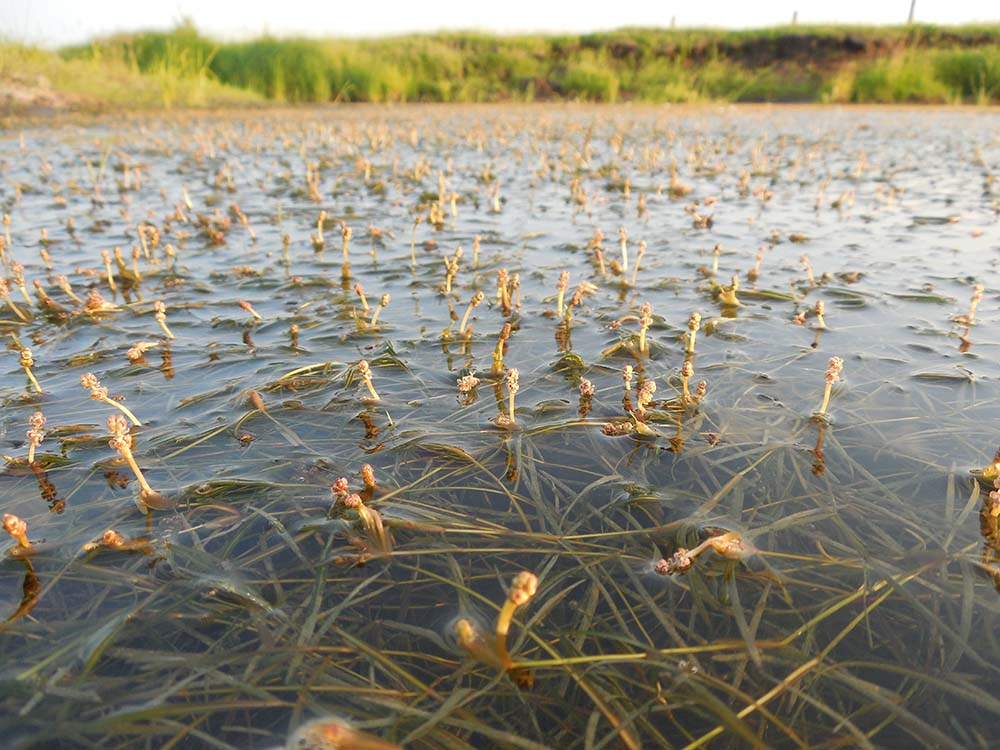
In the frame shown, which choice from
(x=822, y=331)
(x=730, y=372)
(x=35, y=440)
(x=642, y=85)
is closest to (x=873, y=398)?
(x=730, y=372)

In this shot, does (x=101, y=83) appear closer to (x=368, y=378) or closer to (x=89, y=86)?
(x=89, y=86)

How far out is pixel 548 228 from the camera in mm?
5133

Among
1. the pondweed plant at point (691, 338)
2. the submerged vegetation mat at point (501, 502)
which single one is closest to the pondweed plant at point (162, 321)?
the submerged vegetation mat at point (501, 502)

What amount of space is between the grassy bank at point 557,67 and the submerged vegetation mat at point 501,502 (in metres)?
16.2

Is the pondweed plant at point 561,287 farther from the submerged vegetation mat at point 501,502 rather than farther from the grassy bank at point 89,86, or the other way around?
the grassy bank at point 89,86

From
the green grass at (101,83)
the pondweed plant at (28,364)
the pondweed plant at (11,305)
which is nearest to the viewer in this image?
the pondweed plant at (28,364)

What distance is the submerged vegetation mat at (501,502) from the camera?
46.8 inches

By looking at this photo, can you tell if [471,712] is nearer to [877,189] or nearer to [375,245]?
[375,245]

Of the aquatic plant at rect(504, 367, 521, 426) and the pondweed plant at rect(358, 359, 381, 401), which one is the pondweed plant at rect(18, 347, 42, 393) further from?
the aquatic plant at rect(504, 367, 521, 426)

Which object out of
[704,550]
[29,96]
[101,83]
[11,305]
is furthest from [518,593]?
[101,83]

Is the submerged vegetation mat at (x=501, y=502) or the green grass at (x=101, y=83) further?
the green grass at (x=101, y=83)

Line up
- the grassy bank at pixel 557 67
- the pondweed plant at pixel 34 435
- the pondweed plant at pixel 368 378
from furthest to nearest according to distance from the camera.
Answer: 1. the grassy bank at pixel 557 67
2. the pondweed plant at pixel 368 378
3. the pondweed plant at pixel 34 435

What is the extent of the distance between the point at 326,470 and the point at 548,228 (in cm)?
371

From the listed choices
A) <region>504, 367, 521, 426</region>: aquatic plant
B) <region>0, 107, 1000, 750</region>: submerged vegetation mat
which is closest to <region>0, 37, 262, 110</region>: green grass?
<region>0, 107, 1000, 750</region>: submerged vegetation mat
